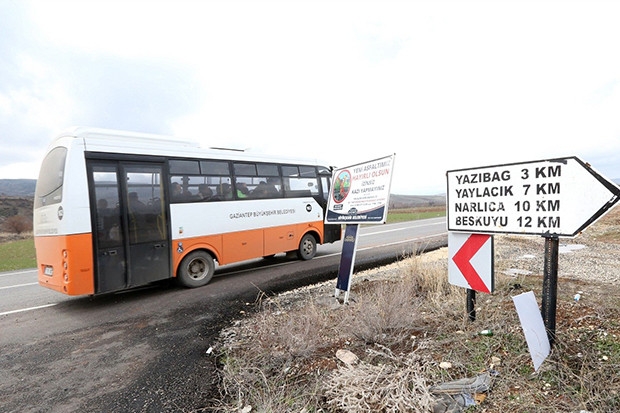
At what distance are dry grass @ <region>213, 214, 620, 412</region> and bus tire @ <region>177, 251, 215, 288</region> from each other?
306 centimetres

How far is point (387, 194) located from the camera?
5.13m

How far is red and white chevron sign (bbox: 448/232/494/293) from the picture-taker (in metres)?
3.44

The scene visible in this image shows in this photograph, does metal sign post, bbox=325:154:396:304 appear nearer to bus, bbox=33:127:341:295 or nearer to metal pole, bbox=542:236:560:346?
metal pole, bbox=542:236:560:346

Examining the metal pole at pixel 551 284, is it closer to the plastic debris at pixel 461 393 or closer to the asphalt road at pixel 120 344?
the plastic debris at pixel 461 393

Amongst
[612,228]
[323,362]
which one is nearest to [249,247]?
[323,362]

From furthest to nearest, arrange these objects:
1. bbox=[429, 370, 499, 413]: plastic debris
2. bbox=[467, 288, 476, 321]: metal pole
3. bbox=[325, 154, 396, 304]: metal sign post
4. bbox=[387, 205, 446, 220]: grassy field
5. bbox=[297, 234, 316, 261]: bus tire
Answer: bbox=[387, 205, 446, 220]: grassy field < bbox=[297, 234, 316, 261]: bus tire < bbox=[325, 154, 396, 304]: metal sign post < bbox=[467, 288, 476, 321]: metal pole < bbox=[429, 370, 499, 413]: plastic debris

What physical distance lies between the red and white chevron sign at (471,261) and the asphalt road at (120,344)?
2856 millimetres

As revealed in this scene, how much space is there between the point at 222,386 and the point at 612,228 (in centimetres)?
1668

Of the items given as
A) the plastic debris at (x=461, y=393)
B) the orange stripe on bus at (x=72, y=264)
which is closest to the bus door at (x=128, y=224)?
the orange stripe on bus at (x=72, y=264)

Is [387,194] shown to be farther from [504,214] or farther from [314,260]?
[314,260]

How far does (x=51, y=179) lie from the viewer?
247 inches

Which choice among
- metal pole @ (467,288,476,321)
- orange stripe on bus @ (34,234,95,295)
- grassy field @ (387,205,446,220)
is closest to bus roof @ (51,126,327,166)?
orange stripe on bus @ (34,234,95,295)

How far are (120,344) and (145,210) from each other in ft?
9.87

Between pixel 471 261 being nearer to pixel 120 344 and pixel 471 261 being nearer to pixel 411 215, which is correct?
pixel 120 344
